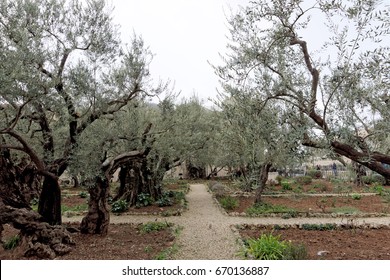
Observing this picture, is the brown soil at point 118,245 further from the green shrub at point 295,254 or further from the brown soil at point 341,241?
the green shrub at point 295,254

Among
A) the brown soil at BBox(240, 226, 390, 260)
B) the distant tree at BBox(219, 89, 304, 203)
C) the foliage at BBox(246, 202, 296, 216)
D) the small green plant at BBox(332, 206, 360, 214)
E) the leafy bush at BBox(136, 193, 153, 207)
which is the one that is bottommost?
the brown soil at BBox(240, 226, 390, 260)

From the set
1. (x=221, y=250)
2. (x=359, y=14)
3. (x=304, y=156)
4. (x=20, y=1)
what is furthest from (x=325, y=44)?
(x=20, y=1)

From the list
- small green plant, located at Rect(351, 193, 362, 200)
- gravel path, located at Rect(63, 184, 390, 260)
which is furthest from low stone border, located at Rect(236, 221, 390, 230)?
small green plant, located at Rect(351, 193, 362, 200)

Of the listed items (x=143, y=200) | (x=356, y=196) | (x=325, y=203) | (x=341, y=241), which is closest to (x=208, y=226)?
(x=341, y=241)

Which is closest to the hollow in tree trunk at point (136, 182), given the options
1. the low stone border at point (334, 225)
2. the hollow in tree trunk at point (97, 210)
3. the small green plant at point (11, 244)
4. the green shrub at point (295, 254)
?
the hollow in tree trunk at point (97, 210)

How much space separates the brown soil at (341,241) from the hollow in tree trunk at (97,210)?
4.25 m

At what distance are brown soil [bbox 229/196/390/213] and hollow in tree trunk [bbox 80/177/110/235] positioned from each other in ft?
22.9

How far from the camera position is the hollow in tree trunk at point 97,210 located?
10414 mm

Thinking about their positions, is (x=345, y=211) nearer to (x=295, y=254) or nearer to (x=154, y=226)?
(x=154, y=226)

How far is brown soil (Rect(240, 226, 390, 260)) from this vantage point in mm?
7938

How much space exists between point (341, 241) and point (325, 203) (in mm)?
8341

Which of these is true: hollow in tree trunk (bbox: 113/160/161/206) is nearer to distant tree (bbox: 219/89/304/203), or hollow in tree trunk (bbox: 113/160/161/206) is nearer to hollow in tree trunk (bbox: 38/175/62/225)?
hollow in tree trunk (bbox: 38/175/62/225)

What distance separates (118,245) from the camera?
9500mm

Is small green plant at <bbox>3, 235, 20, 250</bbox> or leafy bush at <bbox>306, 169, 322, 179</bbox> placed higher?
leafy bush at <bbox>306, 169, 322, 179</bbox>
